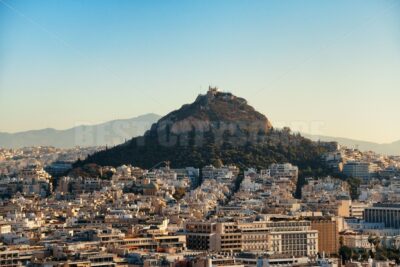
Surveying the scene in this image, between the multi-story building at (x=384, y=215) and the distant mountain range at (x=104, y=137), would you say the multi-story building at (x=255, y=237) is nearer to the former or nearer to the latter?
the multi-story building at (x=384, y=215)

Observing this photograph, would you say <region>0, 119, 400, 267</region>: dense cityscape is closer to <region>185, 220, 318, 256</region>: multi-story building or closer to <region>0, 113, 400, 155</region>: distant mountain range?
<region>185, 220, 318, 256</region>: multi-story building

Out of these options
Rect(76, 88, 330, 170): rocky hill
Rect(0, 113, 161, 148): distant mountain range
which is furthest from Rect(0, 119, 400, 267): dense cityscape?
Rect(0, 113, 161, 148): distant mountain range

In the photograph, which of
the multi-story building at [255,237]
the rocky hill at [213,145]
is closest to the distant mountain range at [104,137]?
the rocky hill at [213,145]

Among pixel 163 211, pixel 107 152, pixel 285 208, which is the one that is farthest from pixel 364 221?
pixel 107 152

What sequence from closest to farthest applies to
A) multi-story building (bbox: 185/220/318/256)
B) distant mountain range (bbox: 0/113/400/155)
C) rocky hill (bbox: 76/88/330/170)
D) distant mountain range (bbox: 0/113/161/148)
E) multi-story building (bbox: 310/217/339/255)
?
1. multi-story building (bbox: 185/220/318/256)
2. multi-story building (bbox: 310/217/339/255)
3. distant mountain range (bbox: 0/113/161/148)
4. distant mountain range (bbox: 0/113/400/155)
5. rocky hill (bbox: 76/88/330/170)

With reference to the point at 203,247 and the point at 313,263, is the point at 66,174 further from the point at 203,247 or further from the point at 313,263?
the point at 313,263

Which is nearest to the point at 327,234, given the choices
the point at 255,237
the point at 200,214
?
the point at 255,237

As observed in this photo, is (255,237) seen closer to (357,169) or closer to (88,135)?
(88,135)
